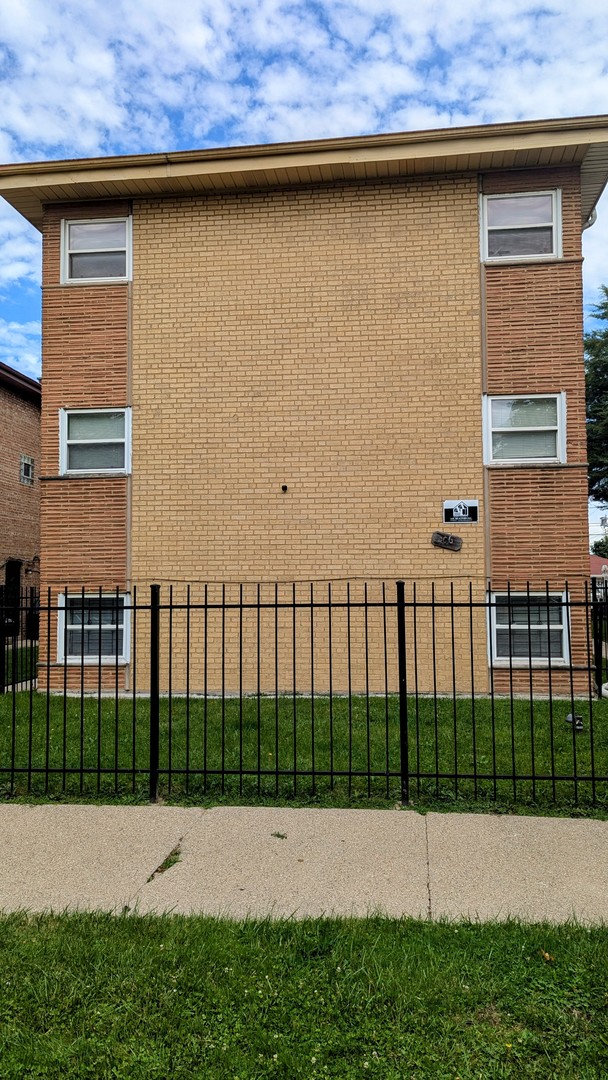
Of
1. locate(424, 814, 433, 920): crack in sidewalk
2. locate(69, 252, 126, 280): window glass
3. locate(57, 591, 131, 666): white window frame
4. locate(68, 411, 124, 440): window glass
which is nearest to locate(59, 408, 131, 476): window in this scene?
locate(68, 411, 124, 440): window glass

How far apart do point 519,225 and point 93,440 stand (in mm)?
7136

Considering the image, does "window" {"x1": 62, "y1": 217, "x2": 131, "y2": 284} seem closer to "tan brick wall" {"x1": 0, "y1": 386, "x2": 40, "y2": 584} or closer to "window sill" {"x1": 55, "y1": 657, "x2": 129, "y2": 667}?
"window sill" {"x1": 55, "y1": 657, "x2": 129, "y2": 667}

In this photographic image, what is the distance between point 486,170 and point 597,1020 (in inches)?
418

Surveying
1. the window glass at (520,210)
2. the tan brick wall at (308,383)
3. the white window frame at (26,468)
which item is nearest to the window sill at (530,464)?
the tan brick wall at (308,383)

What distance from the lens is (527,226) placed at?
1040cm

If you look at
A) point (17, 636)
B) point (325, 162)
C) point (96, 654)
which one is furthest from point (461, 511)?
point (17, 636)

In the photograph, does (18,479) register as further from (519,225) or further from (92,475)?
(519,225)

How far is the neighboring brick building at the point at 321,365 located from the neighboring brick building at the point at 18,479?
1201 cm

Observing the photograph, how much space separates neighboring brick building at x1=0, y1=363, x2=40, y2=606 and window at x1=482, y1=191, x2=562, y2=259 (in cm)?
1627

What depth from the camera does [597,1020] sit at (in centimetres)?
284

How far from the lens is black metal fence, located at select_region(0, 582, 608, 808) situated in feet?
18.5

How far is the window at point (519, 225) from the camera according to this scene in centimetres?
1038

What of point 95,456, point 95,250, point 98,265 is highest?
point 95,250

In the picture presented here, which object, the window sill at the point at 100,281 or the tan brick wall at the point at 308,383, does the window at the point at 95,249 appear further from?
the tan brick wall at the point at 308,383
